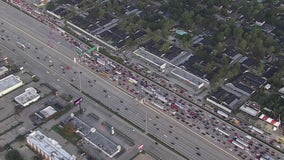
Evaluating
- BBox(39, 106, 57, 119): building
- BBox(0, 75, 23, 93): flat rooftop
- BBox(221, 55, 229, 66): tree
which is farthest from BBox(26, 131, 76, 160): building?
BBox(221, 55, 229, 66): tree

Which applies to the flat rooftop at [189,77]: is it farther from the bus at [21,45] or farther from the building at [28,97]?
the bus at [21,45]

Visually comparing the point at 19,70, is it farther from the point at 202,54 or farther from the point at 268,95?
the point at 268,95

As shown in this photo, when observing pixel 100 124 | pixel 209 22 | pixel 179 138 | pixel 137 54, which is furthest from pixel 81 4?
pixel 179 138

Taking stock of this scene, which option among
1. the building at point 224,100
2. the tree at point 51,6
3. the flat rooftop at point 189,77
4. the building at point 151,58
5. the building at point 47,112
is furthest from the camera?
the tree at point 51,6

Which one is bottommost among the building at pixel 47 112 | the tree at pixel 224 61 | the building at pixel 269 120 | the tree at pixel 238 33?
the building at pixel 47 112

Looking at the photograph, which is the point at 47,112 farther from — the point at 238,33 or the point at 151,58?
the point at 238,33

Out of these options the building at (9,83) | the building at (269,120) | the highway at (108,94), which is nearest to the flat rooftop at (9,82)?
the building at (9,83)
